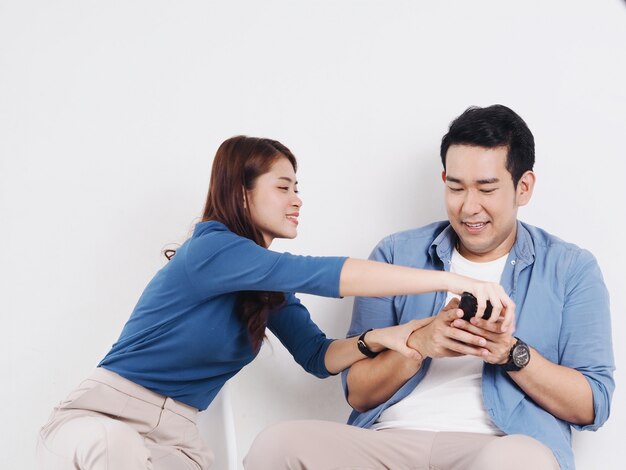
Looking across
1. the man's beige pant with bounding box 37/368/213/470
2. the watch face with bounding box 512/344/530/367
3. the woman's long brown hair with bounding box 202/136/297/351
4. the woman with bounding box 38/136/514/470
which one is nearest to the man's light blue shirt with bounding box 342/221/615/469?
the watch face with bounding box 512/344/530/367

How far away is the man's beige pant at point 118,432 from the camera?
1946 mm

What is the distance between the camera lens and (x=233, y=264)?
6.73 feet

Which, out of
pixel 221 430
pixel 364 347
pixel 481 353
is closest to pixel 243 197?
pixel 364 347

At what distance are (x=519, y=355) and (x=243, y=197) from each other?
84 cm

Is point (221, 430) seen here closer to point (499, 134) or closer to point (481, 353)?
point (481, 353)

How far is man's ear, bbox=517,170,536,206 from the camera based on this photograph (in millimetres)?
2465

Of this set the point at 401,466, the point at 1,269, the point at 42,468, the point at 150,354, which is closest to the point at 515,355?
the point at 401,466

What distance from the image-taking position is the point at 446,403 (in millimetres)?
2297

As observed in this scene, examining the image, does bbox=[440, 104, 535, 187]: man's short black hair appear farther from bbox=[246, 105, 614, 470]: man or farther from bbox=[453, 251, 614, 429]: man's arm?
bbox=[453, 251, 614, 429]: man's arm

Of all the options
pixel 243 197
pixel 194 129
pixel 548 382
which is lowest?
pixel 548 382

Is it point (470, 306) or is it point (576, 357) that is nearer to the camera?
point (470, 306)

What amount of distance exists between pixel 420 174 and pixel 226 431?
3.86 feet

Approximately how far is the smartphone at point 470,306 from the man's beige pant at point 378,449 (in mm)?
299

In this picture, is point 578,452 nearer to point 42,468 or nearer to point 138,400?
→ point 138,400
